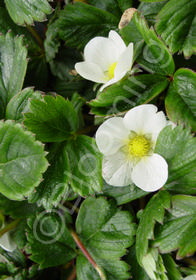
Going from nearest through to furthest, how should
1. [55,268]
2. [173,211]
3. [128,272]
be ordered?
[173,211] < [128,272] < [55,268]

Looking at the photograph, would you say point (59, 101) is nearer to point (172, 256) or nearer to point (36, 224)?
point (36, 224)

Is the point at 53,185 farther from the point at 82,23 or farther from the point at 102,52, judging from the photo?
the point at 82,23

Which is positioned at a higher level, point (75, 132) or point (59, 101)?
point (59, 101)

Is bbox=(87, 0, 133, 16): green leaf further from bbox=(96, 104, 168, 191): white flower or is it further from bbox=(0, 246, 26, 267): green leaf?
bbox=(0, 246, 26, 267): green leaf

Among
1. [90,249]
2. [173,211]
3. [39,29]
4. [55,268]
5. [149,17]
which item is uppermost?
[149,17]

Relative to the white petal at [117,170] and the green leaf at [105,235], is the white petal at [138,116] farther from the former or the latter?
the green leaf at [105,235]

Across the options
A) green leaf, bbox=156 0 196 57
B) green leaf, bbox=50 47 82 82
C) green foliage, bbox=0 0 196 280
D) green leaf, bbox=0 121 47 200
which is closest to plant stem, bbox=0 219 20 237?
green foliage, bbox=0 0 196 280

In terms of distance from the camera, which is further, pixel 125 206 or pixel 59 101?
pixel 125 206

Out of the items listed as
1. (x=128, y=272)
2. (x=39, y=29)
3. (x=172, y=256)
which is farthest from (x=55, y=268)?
(x=39, y=29)

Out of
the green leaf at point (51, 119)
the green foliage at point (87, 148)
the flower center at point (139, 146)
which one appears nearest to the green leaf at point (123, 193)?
the green foliage at point (87, 148)
